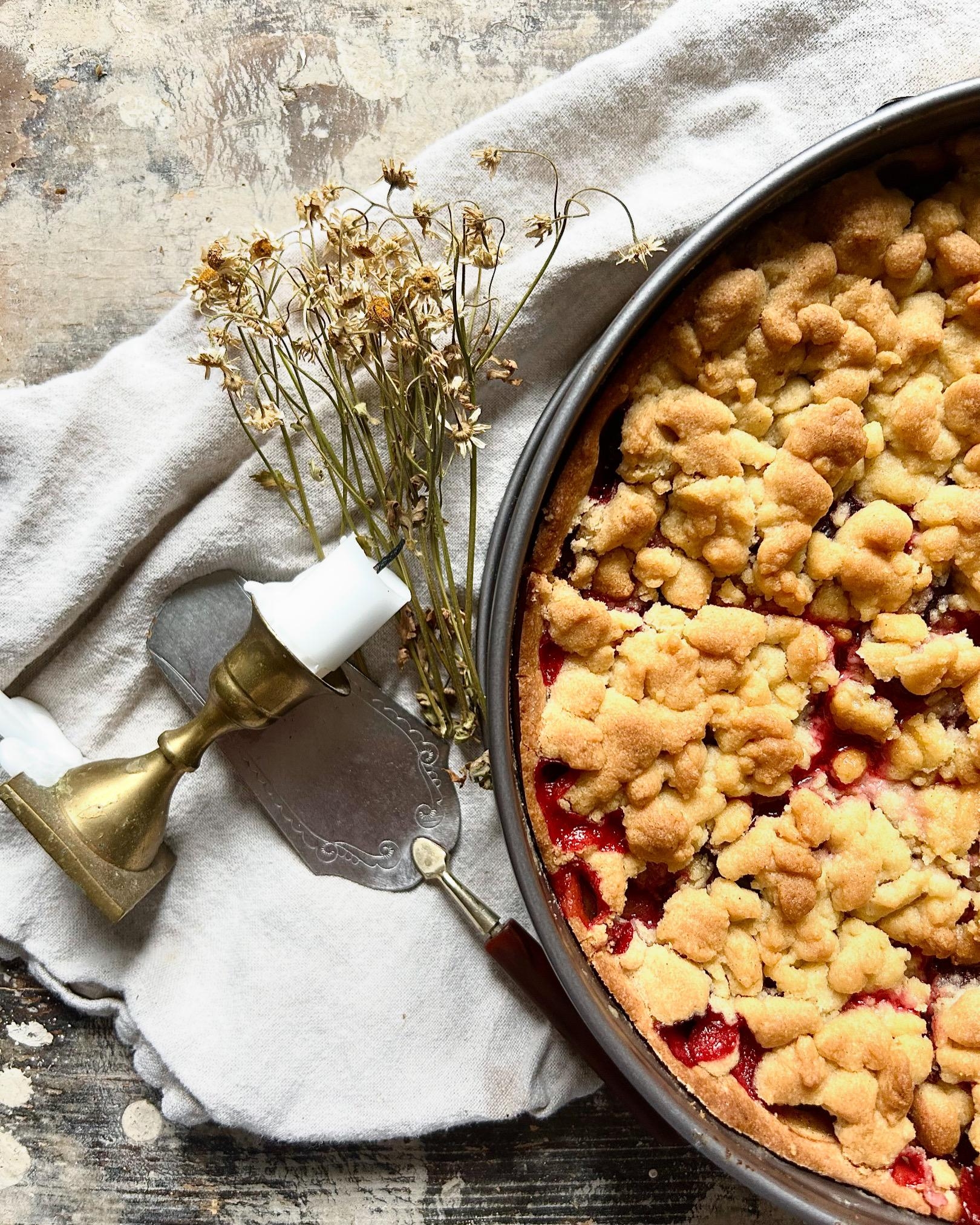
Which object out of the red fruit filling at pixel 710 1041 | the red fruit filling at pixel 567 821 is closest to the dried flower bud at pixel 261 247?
the red fruit filling at pixel 567 821

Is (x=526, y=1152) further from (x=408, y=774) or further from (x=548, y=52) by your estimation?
(x=548, y=52)

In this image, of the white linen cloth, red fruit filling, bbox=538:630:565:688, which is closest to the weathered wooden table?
the white linen cloth

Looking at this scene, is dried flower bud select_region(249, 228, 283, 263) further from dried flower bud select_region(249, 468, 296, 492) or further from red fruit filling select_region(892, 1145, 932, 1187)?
red fruit filling select_region(892, 1145, 932, 1187)

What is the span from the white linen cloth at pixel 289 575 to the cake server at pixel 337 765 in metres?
0.05

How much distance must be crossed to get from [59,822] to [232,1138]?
2.56 feet

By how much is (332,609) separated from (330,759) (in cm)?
38

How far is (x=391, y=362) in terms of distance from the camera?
1.69 metres

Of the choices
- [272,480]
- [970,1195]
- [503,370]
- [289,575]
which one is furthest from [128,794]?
[970,1195]

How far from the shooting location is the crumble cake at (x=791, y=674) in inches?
59.0

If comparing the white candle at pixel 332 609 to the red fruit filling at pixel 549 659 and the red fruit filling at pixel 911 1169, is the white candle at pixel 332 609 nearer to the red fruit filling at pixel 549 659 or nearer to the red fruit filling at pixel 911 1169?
the red fruit filling at pixel 549 659

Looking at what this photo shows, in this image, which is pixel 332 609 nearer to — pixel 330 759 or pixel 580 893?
pixel 330 759

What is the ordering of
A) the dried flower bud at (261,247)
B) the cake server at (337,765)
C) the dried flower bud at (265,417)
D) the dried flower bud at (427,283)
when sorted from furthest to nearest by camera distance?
the cake server at (337,765) < the dried flower bud at (265,417) < the dried flower bud at (261,247) < the dried flower bud at (427,283)

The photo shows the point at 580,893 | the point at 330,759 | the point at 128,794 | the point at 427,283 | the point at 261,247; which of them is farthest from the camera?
the point at 330,759

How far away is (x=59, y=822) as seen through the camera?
65.6 inches
